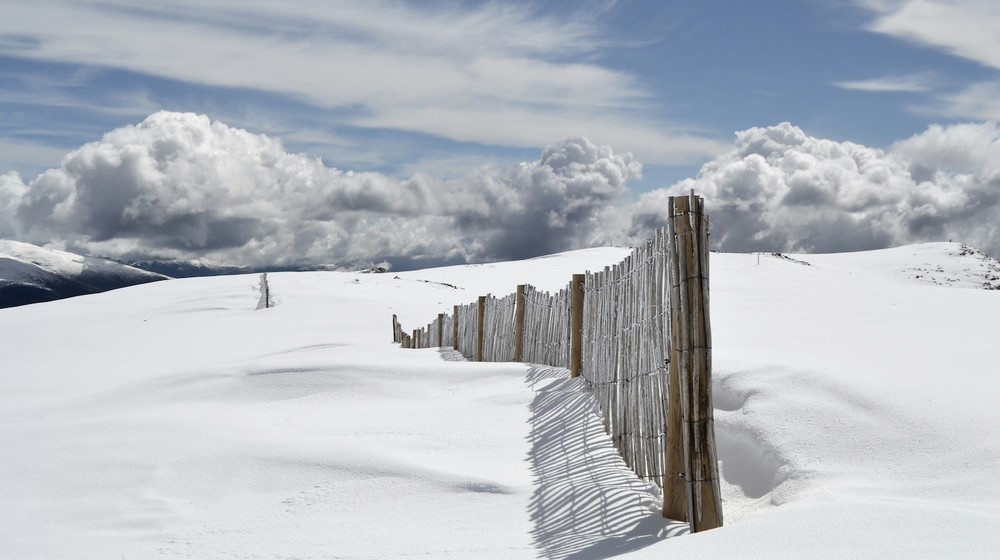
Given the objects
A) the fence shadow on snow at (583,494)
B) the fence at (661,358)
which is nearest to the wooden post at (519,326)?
the fence at (661,358)

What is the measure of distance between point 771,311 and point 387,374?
5.29 meters

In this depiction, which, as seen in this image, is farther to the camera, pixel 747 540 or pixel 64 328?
pixel 64 328

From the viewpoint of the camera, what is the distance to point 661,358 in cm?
443

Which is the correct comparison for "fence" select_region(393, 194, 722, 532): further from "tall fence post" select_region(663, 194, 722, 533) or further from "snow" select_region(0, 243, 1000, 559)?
"snow" select_region(0, 243, 1000, 559)

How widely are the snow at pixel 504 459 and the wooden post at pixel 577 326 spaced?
0.21m

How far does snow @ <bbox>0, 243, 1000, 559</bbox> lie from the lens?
3773 mm

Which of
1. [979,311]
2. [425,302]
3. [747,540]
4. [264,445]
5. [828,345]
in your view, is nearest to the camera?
[747,540]

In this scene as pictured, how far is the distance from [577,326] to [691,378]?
367 cm

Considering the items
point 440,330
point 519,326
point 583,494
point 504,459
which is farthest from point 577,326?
point 440,330

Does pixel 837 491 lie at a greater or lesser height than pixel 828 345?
lesser

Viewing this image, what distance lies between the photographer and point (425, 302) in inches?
953

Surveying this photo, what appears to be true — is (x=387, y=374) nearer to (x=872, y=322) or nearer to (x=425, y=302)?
(x=872, y=322)

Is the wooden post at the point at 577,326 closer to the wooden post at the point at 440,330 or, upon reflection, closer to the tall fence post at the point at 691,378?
the tall fence post at the point at 691,378

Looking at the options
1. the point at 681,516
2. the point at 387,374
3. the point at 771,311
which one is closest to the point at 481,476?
the point at 681,516
